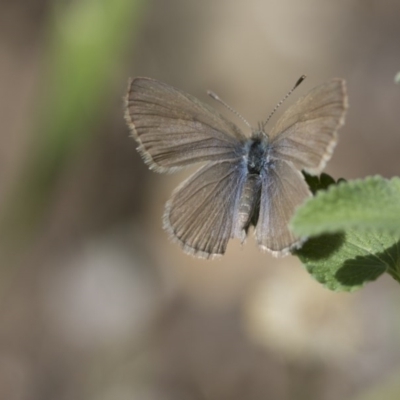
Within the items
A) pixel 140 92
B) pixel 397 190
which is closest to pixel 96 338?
pixel 140 92

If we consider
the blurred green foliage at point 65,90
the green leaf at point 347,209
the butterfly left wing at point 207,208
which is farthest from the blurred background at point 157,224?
the green leaf at point 347,209

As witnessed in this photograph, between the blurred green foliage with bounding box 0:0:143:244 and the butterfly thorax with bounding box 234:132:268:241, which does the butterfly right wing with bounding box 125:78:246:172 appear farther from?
the blurred green foliage with bounding box 0:0:143:244

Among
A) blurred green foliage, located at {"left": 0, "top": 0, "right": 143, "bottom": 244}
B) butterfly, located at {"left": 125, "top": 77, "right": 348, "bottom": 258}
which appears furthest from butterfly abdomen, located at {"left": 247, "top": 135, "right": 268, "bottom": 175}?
blurred green foliage, located at {"left": 0, "top": 0, "right": 143, "bottom": 244}

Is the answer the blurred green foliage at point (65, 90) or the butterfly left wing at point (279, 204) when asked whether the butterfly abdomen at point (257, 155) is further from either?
the blurred green foliage at point (65, 90)

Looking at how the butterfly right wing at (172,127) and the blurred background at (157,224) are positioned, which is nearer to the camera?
the butterfly right wing at (172,127)

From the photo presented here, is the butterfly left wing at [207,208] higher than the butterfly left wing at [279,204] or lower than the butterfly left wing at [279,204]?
lower

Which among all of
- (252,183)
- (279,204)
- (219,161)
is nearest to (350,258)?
(279,204)
